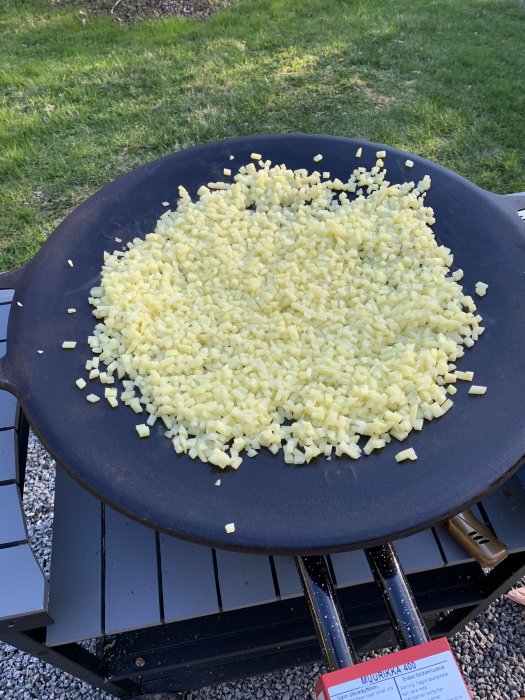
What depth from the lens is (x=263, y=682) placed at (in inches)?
84.6

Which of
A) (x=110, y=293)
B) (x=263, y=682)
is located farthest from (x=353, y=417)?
(x=263, y=682)

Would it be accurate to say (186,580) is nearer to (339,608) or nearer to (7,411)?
(339,608)

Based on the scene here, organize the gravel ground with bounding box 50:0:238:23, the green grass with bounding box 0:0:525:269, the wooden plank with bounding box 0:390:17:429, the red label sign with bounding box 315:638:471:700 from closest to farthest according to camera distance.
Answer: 1. the red label sign with bounding box 315:638:471:700
2. the wooden plank with bounding box 0:390:17:429
3. the green grass with bounding box 0:0:525:269
4. the gravel ground with bounding box 50:0:238:23

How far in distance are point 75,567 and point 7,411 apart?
55cm

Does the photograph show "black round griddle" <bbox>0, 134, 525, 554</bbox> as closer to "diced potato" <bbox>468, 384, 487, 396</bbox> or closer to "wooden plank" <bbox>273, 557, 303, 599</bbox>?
"diced potato" <bbox>468, 384, 487, 396</bbox>

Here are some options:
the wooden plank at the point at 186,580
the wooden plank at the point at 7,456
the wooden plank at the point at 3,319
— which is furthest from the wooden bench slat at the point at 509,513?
the wooden plank at the point at 3,319

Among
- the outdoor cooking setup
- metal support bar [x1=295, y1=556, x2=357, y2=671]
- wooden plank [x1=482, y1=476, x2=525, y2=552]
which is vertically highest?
the outdoor cooking setup

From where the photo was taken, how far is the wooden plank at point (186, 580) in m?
1.66

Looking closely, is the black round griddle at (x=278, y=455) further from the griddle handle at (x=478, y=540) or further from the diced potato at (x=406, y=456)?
the griddle handle at (x=478, y=540)

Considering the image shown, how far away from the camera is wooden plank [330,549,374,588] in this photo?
1732 mm

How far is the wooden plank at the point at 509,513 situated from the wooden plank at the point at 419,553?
0.65 feet

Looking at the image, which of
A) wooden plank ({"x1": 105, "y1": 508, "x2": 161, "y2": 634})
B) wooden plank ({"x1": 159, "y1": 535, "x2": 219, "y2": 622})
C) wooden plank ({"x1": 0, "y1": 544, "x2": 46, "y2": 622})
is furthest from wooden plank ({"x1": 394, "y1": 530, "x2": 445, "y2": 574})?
wooden plank ({"x1": 0, "y1": 544, "x2": 46, "y2": 622})

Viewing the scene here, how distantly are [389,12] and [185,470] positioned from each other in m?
5.73

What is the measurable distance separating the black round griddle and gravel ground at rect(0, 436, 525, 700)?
47.2 inches
